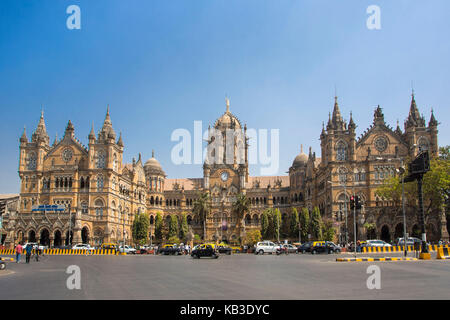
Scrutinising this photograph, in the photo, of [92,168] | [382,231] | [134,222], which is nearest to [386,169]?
[382,231]

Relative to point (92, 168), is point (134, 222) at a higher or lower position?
lower

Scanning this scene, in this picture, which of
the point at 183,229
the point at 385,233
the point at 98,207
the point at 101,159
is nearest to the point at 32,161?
the point at 101,159

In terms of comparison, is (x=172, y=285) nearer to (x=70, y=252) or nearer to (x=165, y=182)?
(x=70, y=252)

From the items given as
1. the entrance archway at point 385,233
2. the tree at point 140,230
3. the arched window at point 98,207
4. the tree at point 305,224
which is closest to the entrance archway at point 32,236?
the arched window at point 98,207

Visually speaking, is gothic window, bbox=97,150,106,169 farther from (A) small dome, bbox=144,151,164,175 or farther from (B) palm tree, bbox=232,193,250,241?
(B) palm tree, bbox=232,193,250,241

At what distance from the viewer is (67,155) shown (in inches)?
3179

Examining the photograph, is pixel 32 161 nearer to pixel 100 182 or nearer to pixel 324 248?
pixel 100 182

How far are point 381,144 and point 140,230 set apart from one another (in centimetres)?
4909

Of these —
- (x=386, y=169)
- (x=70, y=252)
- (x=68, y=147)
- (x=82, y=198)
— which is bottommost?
(x=70, y=252)

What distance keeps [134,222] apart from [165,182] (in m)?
26.1

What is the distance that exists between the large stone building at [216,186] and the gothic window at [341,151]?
18 centimetres

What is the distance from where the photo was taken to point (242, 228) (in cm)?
9081

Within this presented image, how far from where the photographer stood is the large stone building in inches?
2808

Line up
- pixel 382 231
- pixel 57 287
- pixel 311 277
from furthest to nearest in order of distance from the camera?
pixel 382 231 < pixel 311 277 < pixel 57 287
